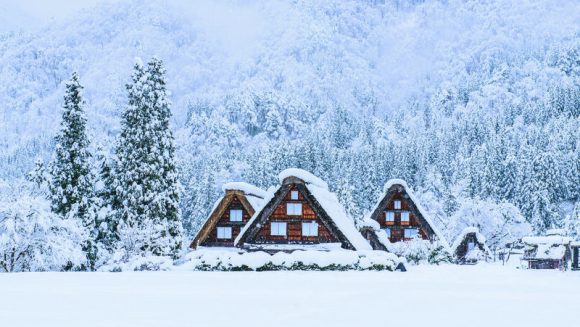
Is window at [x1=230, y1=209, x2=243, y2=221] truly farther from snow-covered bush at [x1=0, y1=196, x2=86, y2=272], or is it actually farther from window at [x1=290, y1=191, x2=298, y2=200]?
snow-covered bush at [x1=0, y1=196, x2=86, y2=272]

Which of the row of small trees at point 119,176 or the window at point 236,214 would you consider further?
the window at point 236,214

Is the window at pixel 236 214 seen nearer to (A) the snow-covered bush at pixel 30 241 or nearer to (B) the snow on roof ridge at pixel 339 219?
(B) the snow on roof ridge at pixel 339 219

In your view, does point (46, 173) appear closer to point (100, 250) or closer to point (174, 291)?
point (100, 250)

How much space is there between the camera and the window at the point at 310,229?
141ft

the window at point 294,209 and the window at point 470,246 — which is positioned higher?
the window at point 294,209

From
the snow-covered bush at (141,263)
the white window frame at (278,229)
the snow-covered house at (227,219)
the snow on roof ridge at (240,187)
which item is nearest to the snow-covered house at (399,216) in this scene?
the snow on roof ridge at (240,187)

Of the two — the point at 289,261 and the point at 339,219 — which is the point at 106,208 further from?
the point at 339,219

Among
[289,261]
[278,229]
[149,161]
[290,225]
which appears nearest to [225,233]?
[278,229]

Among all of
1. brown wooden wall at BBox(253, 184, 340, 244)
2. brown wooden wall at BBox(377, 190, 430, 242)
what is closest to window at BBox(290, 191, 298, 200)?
brown wooden wall at BBox(253, 184, 340, 244)

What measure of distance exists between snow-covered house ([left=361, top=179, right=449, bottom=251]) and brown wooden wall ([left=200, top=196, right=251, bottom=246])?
1476 cm

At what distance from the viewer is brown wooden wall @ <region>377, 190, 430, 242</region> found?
2517 inches

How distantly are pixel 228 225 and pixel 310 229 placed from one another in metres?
12.1

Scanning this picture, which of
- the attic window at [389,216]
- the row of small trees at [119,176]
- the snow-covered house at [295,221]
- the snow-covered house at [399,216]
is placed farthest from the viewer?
the attic window at [389,216]

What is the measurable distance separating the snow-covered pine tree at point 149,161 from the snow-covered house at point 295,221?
5749 millimetres
